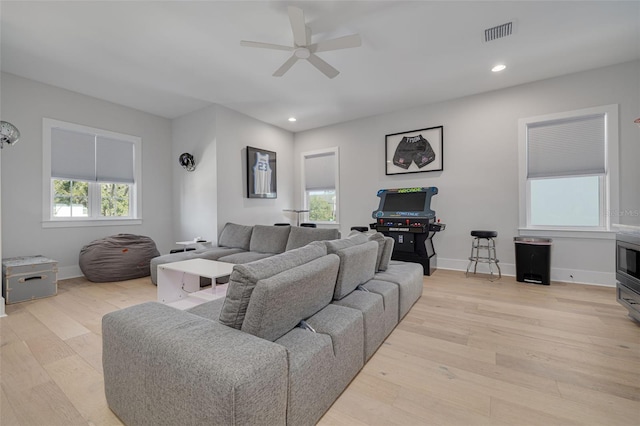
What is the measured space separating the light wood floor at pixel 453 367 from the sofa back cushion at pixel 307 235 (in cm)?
152

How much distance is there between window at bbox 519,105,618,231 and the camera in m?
→ 3.57

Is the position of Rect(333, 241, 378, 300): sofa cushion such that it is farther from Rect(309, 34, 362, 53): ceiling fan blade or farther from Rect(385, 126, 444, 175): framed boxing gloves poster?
Rect(385, 126, 444, 175): framed boxing gloves poster

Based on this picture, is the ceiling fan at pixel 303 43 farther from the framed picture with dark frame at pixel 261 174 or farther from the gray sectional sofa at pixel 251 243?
the framed picture with dark frame at pixel 261 174

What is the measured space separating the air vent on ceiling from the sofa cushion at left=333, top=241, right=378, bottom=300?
2567 millimetres

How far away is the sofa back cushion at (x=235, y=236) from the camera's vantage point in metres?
4.52

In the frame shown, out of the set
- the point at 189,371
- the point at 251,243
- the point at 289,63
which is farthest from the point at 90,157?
the point at 189,371

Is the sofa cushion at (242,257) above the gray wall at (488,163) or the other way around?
the other way around

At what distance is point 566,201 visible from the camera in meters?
3.88

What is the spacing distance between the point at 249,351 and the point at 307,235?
3.06 meters

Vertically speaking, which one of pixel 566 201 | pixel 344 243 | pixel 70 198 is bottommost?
pixel 344 243

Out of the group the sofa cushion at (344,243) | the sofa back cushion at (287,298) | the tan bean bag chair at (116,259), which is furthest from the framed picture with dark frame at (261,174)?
the sofa back cushion at (287,298)

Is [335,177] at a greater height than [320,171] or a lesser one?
lesser

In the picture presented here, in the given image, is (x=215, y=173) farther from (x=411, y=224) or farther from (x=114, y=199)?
(x=411, y=224)

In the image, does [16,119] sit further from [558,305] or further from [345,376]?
[558,305]
